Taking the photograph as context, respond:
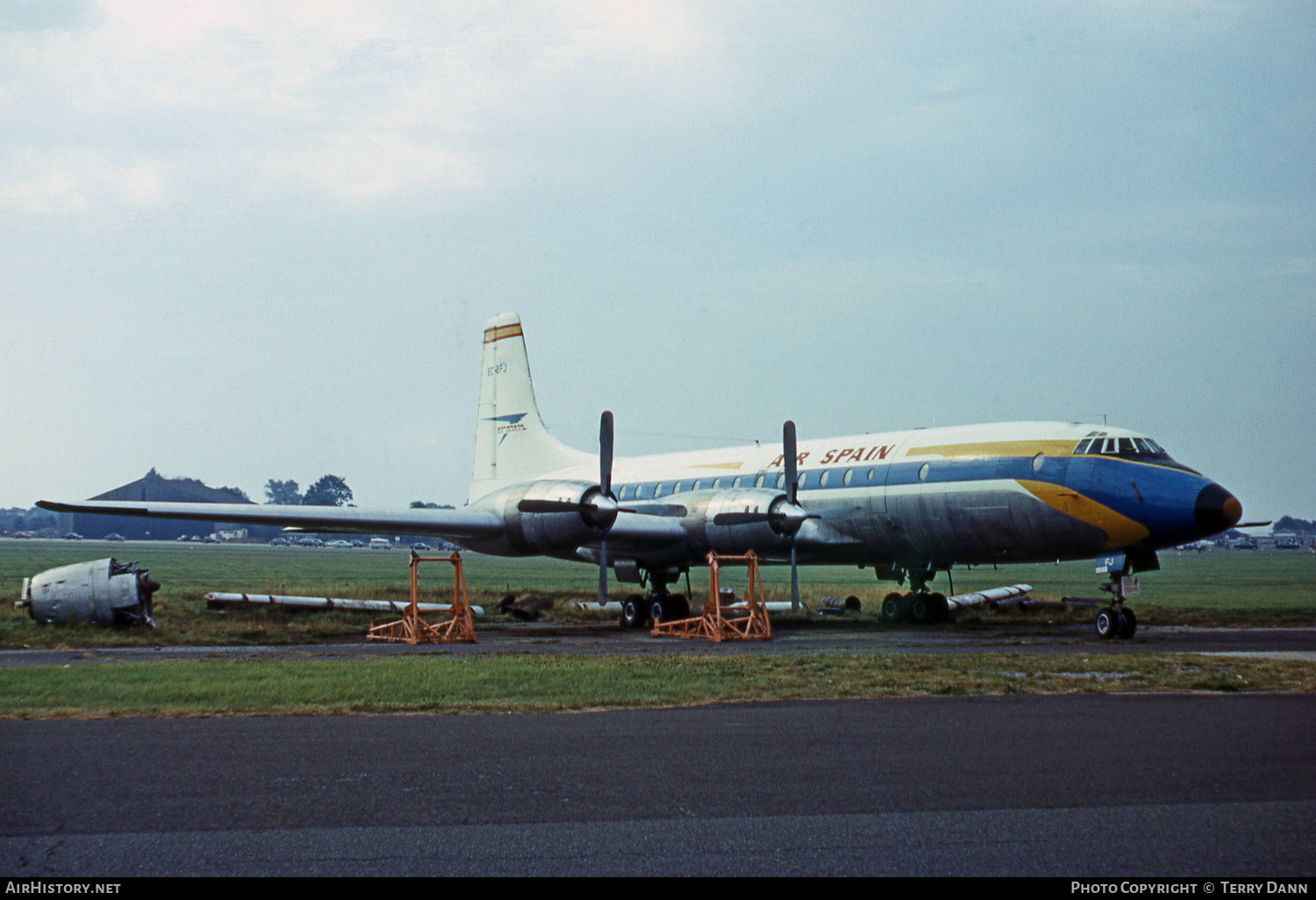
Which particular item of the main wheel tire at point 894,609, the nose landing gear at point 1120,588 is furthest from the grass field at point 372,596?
the nose landing gear at point 1120,588

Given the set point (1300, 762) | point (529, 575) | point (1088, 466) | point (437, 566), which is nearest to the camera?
point (1300, 762)

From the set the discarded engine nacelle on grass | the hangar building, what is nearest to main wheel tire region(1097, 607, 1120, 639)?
the discarded engine nacelle on grass

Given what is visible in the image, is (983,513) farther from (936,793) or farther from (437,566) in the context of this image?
(437,566)

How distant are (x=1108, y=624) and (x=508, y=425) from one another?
1967 centimetres

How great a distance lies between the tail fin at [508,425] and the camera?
34562mm

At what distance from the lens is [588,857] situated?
239 inches

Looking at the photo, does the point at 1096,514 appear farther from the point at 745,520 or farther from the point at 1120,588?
the point at 745,520

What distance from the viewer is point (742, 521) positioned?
84.7 ft

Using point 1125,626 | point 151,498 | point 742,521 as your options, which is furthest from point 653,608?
point 151,498

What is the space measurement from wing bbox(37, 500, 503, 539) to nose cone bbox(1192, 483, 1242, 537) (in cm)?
1576

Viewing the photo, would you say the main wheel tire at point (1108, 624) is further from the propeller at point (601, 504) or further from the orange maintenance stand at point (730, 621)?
the propeller at point (601, 504)

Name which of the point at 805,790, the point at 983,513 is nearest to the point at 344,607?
the point at 983,513

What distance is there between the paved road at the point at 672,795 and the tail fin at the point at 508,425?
23.3m

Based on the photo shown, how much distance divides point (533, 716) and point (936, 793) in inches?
199
